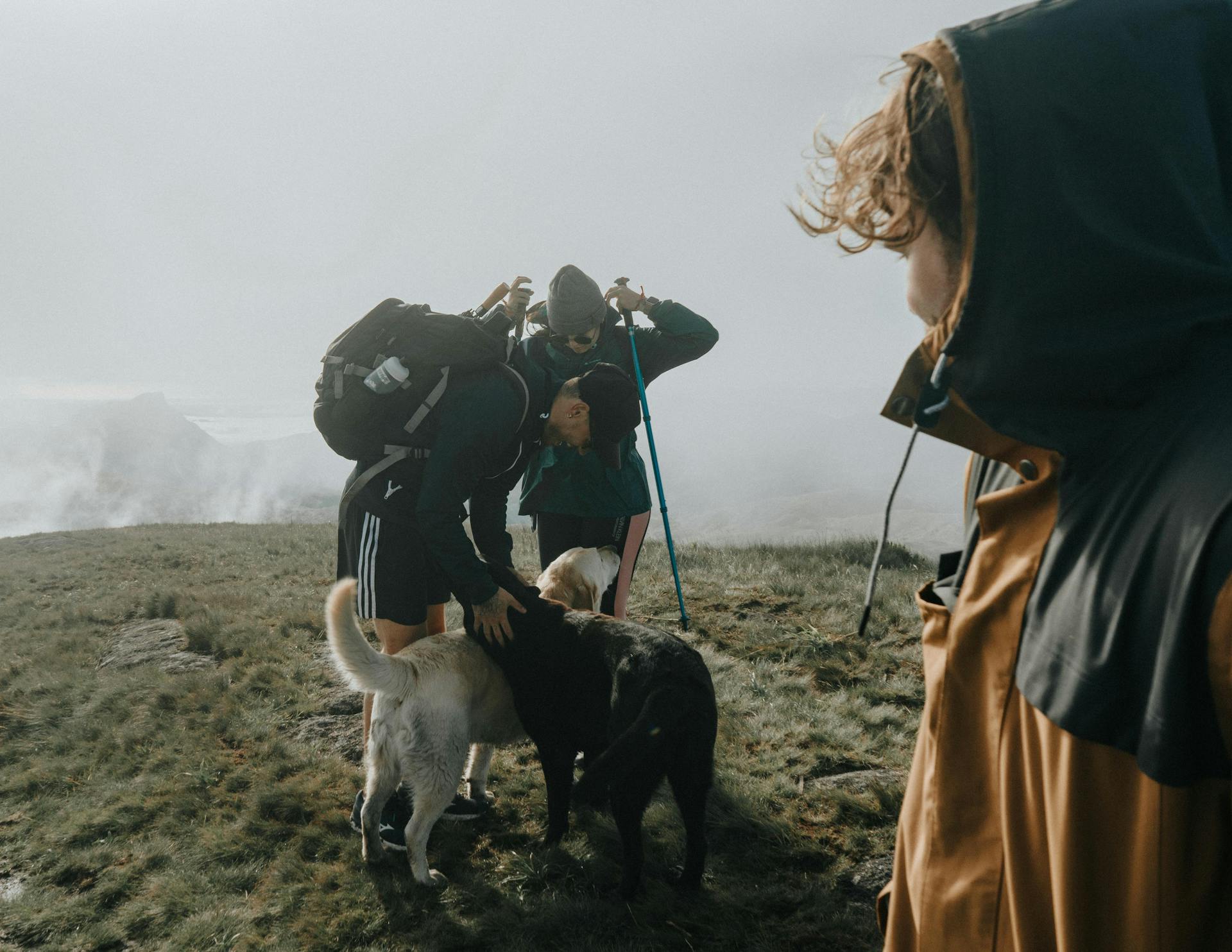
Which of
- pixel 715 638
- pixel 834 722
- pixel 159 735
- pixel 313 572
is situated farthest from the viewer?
pixel 313 572

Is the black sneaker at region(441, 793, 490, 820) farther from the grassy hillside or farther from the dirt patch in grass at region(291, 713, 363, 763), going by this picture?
the dirt patch in grass at region(291, 713, 363, 763)

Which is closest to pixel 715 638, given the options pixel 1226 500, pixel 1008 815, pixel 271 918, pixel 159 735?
pixel 271 918

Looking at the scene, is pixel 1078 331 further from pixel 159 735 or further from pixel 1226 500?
pixel 159 735

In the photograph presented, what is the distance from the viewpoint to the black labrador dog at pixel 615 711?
109 inches

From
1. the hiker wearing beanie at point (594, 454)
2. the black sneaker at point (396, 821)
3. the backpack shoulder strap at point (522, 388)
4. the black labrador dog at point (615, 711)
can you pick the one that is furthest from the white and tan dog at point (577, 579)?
the black sneaker at point (396, 821)

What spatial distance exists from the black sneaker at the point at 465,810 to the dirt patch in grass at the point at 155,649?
4.11 m

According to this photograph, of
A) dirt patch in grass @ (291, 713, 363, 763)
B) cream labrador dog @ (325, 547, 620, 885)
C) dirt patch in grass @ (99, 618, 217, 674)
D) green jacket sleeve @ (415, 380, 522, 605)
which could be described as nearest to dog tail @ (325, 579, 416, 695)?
cream labrador dog @ (325, 547, 620, 885)

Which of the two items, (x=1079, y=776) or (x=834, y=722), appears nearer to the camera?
(x=1079, y=776)

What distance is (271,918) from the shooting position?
3193 millimetres

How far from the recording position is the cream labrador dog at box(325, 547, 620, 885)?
3.09m

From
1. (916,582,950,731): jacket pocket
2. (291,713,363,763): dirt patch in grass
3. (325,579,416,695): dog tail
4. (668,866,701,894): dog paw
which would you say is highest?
(916,582,950,731): jacket pocket

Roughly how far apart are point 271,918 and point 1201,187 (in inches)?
165

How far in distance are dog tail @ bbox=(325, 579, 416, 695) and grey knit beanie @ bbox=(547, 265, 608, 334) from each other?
2084 mm

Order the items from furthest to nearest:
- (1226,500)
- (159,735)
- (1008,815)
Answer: (159,735) → (1008,815) → (1226,500)
